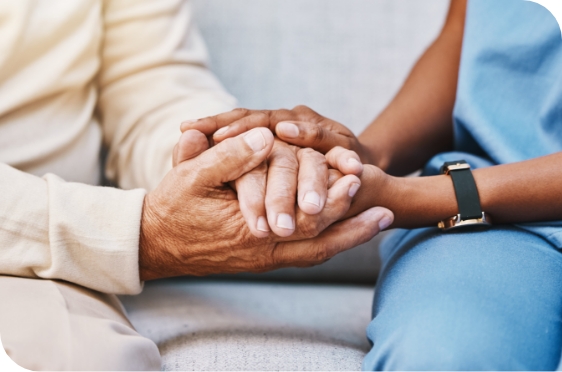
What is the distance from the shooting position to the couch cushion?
728 mm

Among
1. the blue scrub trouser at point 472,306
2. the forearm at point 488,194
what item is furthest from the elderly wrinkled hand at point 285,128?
the blue scrub trouser at point 472,306

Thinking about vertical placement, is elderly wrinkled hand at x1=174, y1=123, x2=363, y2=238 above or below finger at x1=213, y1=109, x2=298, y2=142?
below

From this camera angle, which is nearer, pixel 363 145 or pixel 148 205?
pixel 148 205

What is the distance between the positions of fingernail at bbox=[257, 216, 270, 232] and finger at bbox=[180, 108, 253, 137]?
20cm

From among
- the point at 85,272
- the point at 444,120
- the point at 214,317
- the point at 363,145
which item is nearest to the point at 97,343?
the point at 85,272

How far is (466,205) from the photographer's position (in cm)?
75

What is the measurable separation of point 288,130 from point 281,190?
128mm

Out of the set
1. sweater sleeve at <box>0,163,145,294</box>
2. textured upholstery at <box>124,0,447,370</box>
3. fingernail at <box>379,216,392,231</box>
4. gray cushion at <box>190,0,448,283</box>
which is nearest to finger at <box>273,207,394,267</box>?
fingernail at <box>379,216,392,231</box>

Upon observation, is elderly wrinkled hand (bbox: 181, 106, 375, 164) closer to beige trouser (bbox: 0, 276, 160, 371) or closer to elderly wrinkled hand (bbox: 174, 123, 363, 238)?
elderly wrinkled hand (bbox: 174, 123, 363, 238)

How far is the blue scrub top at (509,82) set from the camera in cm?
83

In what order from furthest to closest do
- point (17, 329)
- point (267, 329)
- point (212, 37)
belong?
point (212, 37) < point (267, 329) < point (17, 329)

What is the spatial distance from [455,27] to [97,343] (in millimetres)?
806

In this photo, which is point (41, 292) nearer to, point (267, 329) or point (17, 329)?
point (17, 329)

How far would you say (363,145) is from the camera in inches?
35.9
